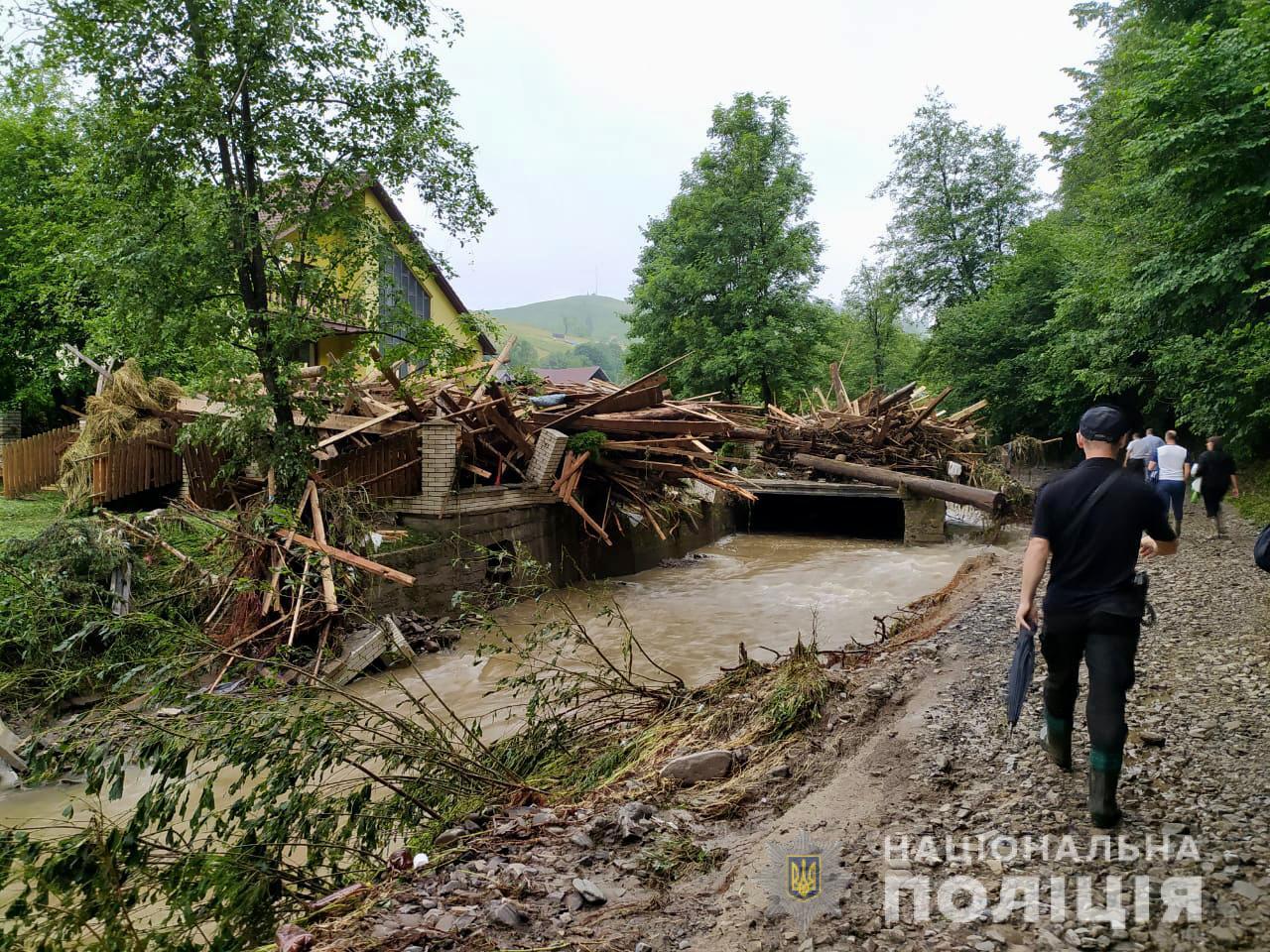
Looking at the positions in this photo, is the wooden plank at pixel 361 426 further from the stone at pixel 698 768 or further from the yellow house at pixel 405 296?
the stone at pixel 698 768

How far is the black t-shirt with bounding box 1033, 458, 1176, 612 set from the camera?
3.30 meters

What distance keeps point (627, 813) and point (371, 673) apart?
17.6ft

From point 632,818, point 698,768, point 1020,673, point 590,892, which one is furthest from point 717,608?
point 590,892

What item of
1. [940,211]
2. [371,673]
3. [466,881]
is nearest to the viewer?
[466,881]

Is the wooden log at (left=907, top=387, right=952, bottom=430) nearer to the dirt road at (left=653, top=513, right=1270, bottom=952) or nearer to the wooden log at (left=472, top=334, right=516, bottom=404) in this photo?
the wooden log at (left=472, top=334, right=516, bottom=404)

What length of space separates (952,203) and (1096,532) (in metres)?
35.5

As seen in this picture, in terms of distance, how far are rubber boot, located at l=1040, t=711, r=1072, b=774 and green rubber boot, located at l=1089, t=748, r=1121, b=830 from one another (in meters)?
0.45

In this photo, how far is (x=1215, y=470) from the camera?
1090cm

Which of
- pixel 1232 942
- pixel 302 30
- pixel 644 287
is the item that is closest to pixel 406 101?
pixel 302 30

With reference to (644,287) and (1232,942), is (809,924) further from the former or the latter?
(644,287)

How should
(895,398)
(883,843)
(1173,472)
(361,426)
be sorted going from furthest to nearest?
(895,398)
(1173,472)
(361,426)
(883,843)

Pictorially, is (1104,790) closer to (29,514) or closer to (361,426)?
(361,426)

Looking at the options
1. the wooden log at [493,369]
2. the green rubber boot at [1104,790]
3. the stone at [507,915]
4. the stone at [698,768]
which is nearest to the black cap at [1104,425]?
the green rubber boot at [1104,790]

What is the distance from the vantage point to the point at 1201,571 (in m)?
9.09
